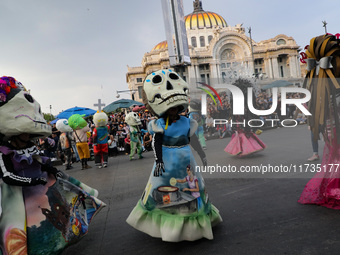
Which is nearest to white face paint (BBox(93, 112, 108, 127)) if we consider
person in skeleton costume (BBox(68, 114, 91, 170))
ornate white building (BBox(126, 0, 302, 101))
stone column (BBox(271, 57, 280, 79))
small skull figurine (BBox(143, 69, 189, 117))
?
person in skeleton costume (BBox(68, 114, 91, 170))

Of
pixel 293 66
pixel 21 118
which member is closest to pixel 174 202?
pixel 21 118

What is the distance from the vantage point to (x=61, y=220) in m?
2.53

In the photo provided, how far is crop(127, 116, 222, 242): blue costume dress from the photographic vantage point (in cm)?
279

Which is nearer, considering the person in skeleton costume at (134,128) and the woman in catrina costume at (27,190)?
the woman in catrina costume at (27,190)

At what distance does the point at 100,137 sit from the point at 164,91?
20.6ft

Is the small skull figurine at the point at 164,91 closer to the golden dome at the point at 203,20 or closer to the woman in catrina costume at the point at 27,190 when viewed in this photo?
the woman in catrina costume at the point at 27,190

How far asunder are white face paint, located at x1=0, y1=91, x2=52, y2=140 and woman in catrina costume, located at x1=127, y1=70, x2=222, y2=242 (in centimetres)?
112

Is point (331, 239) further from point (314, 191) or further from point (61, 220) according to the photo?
point (61, 220)

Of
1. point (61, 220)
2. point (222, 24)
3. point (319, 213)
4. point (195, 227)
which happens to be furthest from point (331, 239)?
point (222, 24)

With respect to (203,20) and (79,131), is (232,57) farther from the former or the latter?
(79,131)

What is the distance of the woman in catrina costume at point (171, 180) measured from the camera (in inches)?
110

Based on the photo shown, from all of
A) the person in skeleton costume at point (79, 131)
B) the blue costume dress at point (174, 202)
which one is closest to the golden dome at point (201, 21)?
the person in skeleton costume at point (79, 131)

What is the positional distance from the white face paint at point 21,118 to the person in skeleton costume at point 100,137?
20.4 ft

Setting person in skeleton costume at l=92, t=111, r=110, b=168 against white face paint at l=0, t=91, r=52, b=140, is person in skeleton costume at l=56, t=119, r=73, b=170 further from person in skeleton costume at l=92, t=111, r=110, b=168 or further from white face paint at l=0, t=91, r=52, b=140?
white face paint at l=0, t=91, r=52, b=140
